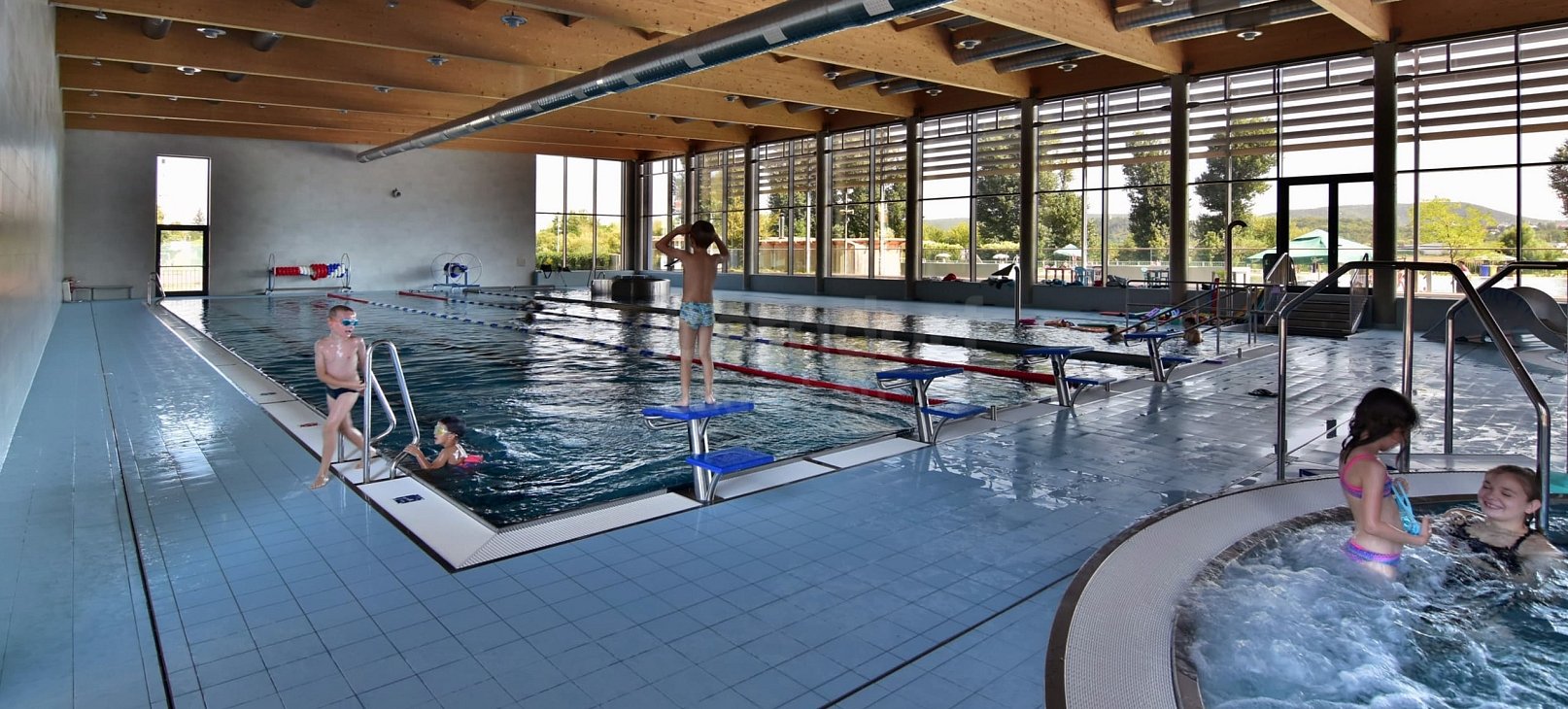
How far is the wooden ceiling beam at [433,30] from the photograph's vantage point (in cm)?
1048

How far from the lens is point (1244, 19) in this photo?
507 inches

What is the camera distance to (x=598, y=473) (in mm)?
5043

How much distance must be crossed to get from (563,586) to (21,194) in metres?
6.88

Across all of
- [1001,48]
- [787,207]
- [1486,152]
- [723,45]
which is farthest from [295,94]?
[1486,152]

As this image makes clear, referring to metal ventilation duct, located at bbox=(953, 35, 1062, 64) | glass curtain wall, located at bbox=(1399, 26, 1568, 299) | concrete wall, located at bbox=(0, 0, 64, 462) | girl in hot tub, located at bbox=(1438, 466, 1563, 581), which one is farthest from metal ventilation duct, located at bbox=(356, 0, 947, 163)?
glass curtain wall, located at bbox=(1399, 26, 1568, 299)

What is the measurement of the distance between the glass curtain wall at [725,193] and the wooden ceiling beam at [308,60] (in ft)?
29.1

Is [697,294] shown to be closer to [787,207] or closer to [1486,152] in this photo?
[1486,152]

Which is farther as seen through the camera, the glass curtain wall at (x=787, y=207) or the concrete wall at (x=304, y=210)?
the glass curtain wall at (x=787, y=207)

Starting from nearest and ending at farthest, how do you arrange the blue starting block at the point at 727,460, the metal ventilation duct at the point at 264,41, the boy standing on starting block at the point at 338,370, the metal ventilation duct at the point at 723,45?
the blue starting block at the point at 727,460, the boy standing on starting block at the point at 338,370, the metal ventilation duct at the point at 723,45, the metal ventilation duct at the point at 264,41

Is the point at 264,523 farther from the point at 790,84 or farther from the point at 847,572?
the point at 790,84

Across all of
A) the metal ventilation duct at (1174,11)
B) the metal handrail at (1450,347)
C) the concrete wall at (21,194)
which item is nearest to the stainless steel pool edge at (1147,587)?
the metal handrail at (1450,347)

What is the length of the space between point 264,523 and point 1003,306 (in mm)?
16400

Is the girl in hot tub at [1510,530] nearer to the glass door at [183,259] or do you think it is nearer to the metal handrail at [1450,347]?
the metal handrail at [1450,347]

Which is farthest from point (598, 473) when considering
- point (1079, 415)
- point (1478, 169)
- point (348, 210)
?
point (348, 210)
